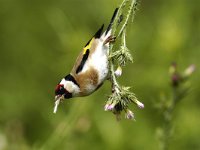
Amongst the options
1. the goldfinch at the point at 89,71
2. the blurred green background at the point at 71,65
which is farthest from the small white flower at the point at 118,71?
the blurred green background at the point at 71,65

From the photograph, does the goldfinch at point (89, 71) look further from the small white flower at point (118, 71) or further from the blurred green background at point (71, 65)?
the blurred green background at point (71, 65)

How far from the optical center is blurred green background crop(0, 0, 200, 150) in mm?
6922

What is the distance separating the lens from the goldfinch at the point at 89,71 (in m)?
4.04

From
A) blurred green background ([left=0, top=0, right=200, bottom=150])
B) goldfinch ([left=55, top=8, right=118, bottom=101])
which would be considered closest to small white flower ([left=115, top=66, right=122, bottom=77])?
goldfinch ([left=55, top=8, right=118, bottom=101])

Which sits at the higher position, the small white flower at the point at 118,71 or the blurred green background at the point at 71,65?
the blurred green background at the point at 71,65

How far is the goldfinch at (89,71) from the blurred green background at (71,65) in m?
1.68

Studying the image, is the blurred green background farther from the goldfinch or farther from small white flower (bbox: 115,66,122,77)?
small white flower (bbox: 115,66,122,77)

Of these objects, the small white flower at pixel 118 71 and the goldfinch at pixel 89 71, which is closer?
the small white flower at pixel 118 71

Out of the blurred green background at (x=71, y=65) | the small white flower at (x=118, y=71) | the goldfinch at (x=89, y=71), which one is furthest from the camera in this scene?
the blurred green background at (x=71, y=65)

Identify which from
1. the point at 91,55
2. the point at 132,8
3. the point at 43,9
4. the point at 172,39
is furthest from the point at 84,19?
the point at 132,8

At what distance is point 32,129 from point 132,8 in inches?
182

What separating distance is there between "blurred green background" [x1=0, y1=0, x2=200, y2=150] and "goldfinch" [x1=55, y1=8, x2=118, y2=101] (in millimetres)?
1683

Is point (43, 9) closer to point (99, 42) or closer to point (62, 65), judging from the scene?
point (62, 65)

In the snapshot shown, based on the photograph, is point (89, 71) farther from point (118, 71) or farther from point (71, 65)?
point (71, 65)
